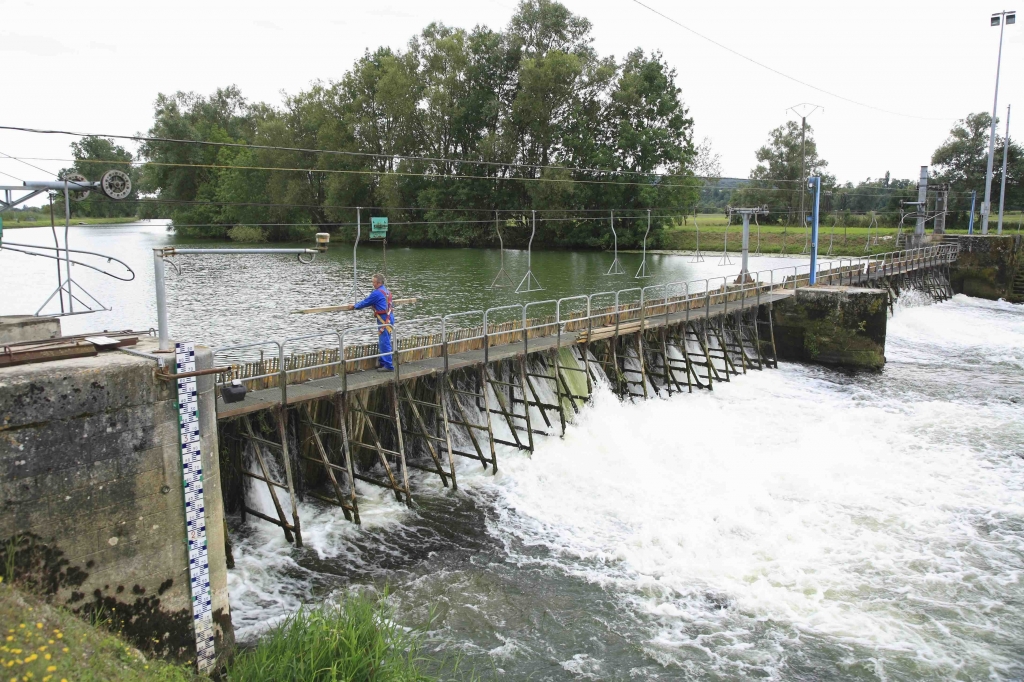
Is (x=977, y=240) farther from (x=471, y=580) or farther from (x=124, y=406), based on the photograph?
(x=124, y=406)

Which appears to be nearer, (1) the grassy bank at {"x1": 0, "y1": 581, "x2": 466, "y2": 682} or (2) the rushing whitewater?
(1) the grassy bank at {"x1": 0, "y1": 581, "x2": 466, "y2": 682}

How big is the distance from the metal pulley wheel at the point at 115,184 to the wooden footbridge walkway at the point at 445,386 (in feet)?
7.81

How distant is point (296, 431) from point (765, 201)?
266 ft

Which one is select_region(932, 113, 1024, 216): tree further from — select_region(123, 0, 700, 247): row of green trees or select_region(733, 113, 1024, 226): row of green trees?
select_region(123, 0, 700, 247): row of green trees

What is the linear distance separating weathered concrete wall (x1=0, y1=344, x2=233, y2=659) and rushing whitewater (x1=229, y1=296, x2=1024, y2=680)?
7.56ft

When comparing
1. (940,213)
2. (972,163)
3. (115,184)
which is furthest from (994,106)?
(115,184)

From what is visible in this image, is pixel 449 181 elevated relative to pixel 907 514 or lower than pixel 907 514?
elevated

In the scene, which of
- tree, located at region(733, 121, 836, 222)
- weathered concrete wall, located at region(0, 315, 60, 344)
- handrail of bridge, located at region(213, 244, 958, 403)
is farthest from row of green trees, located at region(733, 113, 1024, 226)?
weathered concrete wall, located at region(0, 315, 60, 344)

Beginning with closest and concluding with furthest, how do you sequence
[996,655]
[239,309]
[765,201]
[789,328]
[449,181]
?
[996,655]
[789,328]
[239,309]
[449,181]
[765,201]

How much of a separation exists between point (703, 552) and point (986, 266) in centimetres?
4373

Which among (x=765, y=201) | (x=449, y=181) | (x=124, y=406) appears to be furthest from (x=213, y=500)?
(x=765, y=201)

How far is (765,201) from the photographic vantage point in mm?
85938

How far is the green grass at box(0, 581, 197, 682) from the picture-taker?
6.18m

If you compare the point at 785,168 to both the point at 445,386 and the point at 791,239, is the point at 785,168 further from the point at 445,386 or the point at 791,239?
the point at 445,386
